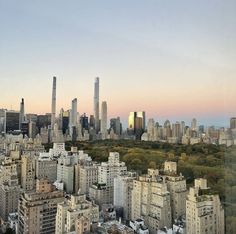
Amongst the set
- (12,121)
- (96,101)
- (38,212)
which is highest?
(96,101)

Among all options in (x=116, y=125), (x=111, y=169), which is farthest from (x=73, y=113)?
(x=111, y=169)

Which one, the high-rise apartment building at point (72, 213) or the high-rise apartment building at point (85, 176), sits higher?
the high-rise apartment building at point (85, 176)

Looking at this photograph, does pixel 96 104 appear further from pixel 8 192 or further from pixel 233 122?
pixel 233 122

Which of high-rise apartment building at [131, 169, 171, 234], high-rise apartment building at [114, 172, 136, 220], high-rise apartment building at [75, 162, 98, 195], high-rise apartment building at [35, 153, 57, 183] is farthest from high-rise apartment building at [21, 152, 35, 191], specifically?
high-rise apartment building at [131, 169, 171, 234]

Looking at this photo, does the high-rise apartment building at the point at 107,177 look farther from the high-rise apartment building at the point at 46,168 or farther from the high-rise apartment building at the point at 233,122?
the high-rise apartment building at the point at 233,122

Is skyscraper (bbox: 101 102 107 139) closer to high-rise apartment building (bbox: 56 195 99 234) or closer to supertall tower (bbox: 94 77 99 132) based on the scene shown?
supertall tower (bbox: 94 77 99 132)

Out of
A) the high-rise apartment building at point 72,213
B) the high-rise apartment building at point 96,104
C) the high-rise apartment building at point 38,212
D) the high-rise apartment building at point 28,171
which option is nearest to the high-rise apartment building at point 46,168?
Result: the high-rise apartment building at point 28,171
